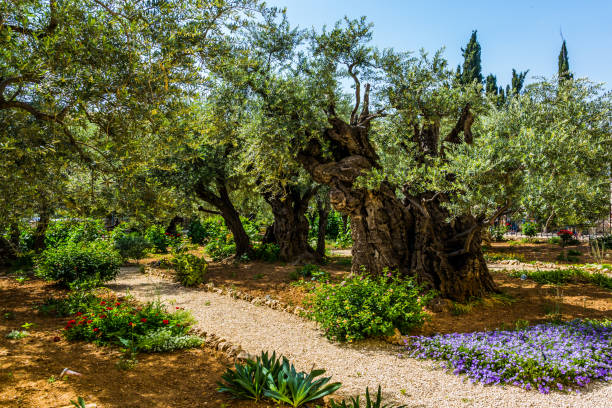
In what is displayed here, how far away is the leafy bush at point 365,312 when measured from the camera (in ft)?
18.7

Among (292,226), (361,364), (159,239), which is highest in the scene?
(292,226)

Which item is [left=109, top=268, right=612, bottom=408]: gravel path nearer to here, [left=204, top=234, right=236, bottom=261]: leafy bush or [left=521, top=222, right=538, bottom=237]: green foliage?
[left=204, top=234, right=236, bottom=261]: leafy bush

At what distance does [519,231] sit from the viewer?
24516 millimetres

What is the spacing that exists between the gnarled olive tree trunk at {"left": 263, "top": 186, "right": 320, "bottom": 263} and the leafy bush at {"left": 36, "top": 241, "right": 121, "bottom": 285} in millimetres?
5428

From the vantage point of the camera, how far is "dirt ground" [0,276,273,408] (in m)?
3.63

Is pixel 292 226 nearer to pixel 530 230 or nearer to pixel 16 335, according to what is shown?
→ pixel 16 335

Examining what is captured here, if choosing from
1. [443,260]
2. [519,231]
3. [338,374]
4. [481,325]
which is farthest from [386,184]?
[519,231]

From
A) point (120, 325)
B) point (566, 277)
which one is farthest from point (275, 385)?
point (566, 277)

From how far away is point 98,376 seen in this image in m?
4.21

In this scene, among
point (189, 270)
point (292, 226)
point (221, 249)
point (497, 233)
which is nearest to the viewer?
point (189, 270)

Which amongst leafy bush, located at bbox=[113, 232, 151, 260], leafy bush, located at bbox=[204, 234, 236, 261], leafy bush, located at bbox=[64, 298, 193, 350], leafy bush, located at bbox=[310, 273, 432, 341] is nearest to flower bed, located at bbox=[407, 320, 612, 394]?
leafy bush, located at bbox=[310, 273, 432, 341]

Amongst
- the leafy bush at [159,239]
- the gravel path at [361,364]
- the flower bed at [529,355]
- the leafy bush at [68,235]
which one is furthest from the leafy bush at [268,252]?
the flower bed at [529,355]

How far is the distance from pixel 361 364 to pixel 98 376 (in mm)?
3193

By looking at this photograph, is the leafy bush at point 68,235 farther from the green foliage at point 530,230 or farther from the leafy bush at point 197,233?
the green foliage at point 530,230
